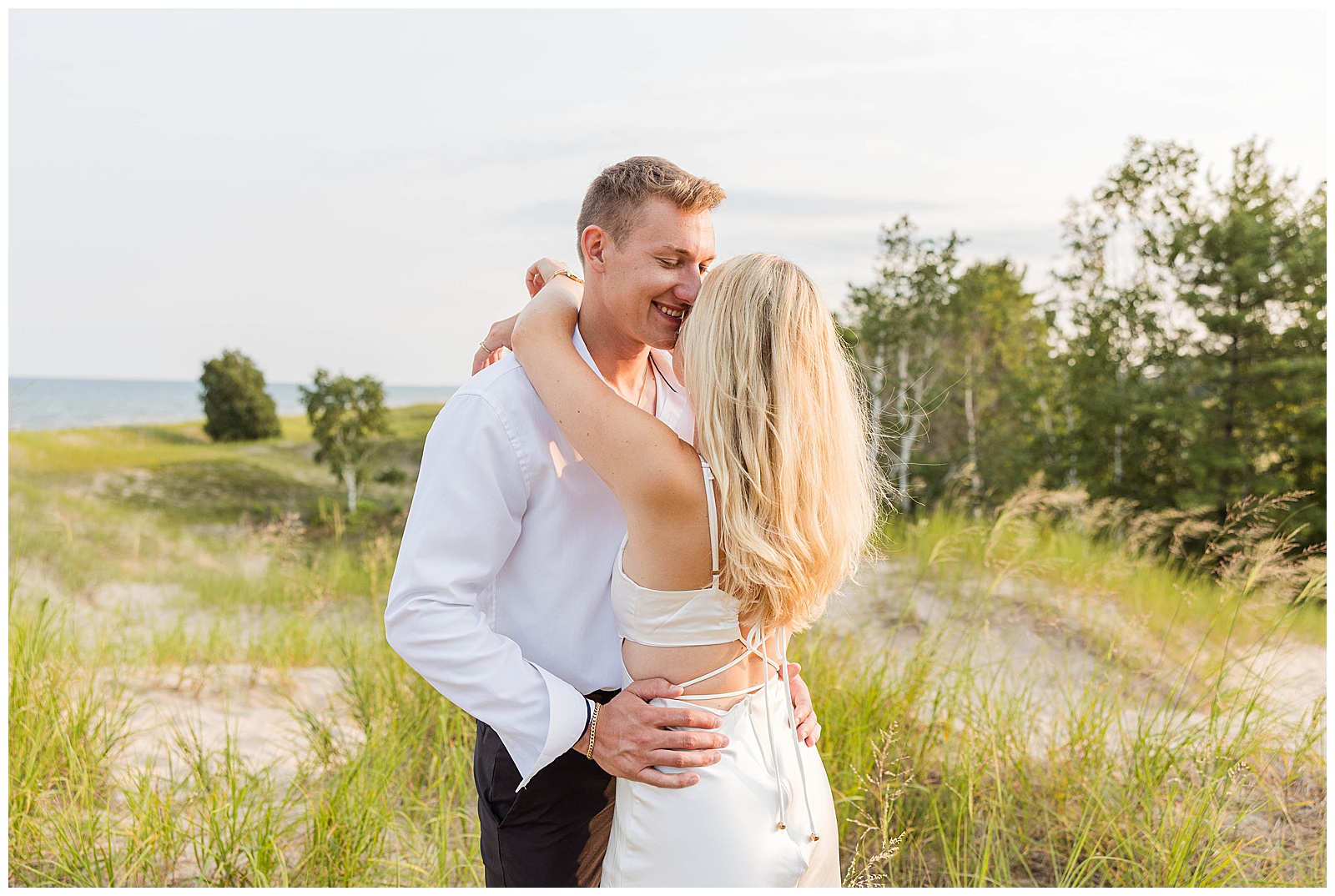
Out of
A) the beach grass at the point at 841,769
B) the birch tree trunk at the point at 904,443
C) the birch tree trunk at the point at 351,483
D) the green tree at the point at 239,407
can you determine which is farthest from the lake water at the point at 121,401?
the beach grass at the point at 841,769

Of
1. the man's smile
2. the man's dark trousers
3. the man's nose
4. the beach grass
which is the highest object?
the man's nose

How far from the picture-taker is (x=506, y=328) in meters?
2.27

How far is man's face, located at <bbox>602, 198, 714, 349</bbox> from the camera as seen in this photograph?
1970 millimetres

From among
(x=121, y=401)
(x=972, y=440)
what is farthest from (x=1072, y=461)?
(x=121, y=401)

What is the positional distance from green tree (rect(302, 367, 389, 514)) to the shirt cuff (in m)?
12.6

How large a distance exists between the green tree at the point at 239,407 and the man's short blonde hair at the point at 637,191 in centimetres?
2769

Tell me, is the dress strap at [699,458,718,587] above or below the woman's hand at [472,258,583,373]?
below

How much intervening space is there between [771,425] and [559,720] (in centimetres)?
81

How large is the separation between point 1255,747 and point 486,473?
118 inches

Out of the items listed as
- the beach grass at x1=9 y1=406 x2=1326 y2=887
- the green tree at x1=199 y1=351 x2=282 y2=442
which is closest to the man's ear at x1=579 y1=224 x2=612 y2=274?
the beach grass at x1=9 y1=406 x2=1326 y2=887

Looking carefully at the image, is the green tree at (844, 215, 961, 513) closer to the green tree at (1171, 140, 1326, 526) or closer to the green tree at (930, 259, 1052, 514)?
the green tree at (930, 259, 1052, 514)

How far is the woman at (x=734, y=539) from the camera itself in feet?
5.46

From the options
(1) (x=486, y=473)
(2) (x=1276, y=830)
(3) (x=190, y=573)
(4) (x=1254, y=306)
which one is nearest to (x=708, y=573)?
(1) (x=486, y=473)

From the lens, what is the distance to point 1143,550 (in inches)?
323
